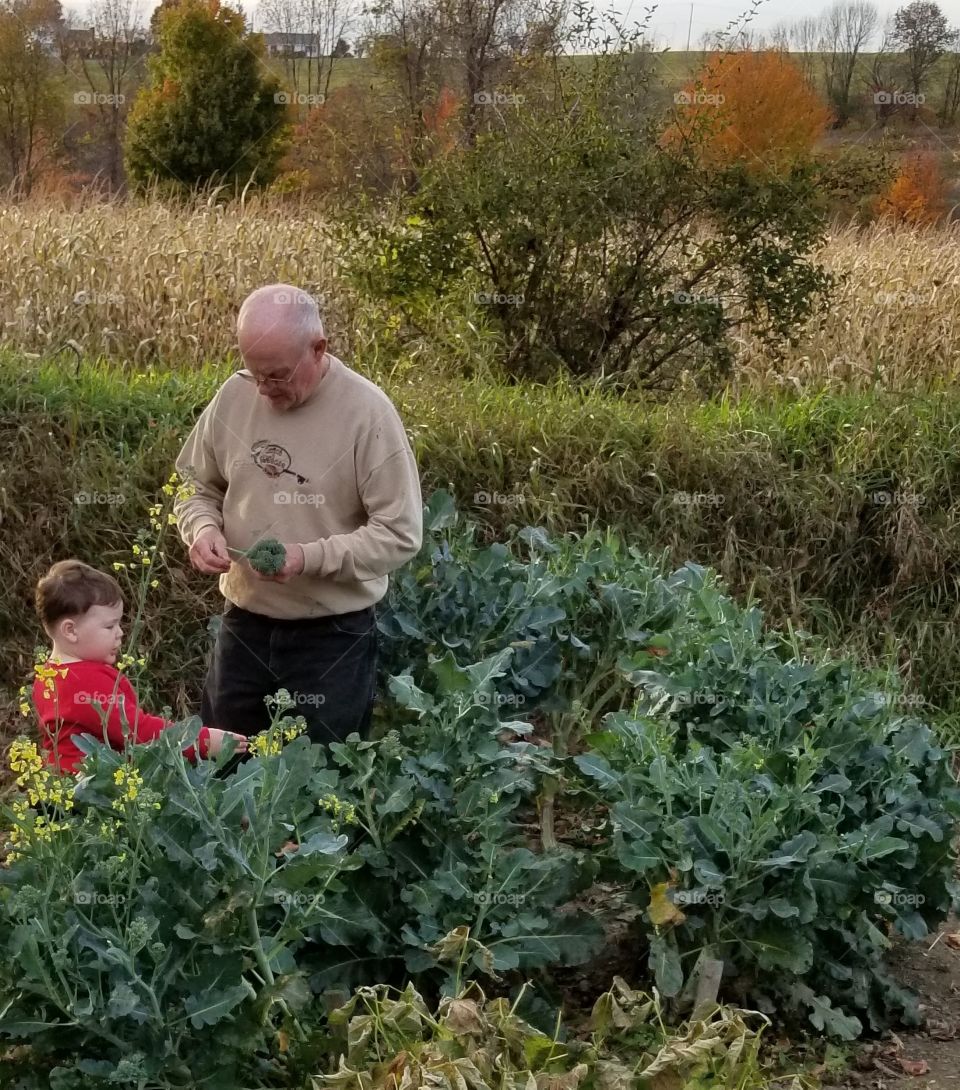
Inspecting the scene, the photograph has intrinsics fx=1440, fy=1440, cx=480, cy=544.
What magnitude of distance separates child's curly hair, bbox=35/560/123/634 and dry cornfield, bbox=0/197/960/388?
4334mm

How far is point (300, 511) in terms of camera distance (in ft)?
14.0

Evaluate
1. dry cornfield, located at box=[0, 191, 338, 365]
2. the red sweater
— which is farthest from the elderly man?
dry cornfield, located at box=[0, 191, 338, 365]

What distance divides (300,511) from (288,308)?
2.03 ft

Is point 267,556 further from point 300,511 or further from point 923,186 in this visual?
point 923,186

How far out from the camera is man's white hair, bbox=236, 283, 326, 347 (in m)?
4.00

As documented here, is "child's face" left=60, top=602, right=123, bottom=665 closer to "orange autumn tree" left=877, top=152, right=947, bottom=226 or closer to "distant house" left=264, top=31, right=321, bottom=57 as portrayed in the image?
"distant house" left=264, top=31, right=321, bottom=57

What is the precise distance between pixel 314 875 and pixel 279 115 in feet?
65.5

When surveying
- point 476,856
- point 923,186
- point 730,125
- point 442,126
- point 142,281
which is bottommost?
point 476,856

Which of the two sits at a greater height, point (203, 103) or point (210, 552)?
point (203, 103)

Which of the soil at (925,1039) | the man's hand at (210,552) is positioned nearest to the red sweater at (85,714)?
the man's hand at (210,552)

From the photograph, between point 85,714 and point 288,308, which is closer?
point 85,714

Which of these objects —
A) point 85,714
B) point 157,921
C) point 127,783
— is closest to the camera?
point 157,921

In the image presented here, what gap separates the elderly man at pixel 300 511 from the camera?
411 cm

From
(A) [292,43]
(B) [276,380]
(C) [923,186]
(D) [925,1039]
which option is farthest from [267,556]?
(C) [923,186]
